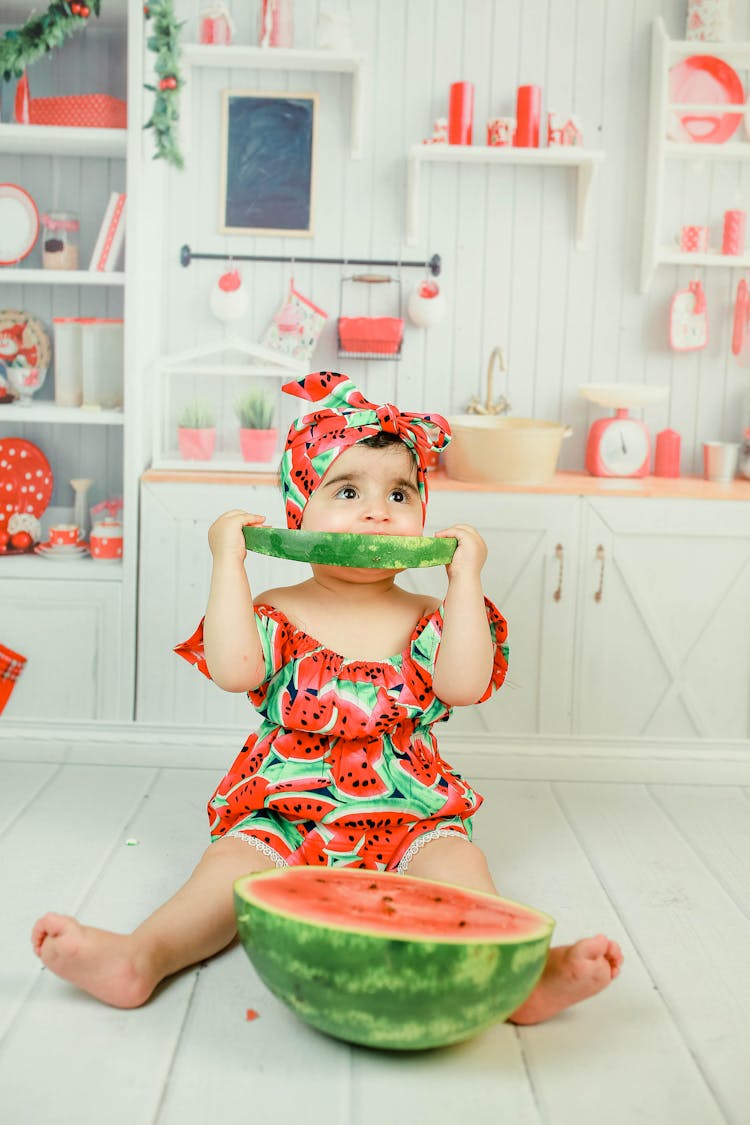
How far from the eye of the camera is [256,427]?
303 cm

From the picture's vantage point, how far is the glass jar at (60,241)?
3.02m

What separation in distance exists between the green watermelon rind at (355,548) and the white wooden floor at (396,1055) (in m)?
0.64

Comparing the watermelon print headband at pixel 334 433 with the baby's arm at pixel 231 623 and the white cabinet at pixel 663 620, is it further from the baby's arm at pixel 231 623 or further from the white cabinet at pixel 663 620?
the white cabinet at pixel 663 620

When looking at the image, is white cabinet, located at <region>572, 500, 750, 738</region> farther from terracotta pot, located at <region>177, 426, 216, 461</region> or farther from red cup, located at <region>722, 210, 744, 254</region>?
terracotta pot, located at <region>177, 426, 216, 461</region>

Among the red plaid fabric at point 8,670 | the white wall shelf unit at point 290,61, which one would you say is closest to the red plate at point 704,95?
the white wall shelf unit at point 290,61

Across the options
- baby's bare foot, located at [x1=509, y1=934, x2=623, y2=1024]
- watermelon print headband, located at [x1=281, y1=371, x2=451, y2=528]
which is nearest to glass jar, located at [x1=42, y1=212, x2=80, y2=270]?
watermelon print headband, located at [x1=281, y1=371, x2=451, y2=528]

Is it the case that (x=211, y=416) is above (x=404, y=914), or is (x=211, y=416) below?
above

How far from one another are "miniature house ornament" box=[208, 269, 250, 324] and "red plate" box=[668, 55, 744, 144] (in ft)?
3.91

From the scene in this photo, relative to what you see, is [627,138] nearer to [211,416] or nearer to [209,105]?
[209,105]

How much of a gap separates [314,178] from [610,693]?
1537 millimetres

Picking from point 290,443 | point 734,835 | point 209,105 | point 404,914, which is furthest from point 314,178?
point 404,914

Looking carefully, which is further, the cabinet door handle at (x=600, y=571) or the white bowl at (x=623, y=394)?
the white bowl at (x=623, y=394)

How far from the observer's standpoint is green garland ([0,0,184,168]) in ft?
9.00

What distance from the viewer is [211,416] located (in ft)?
10.1
